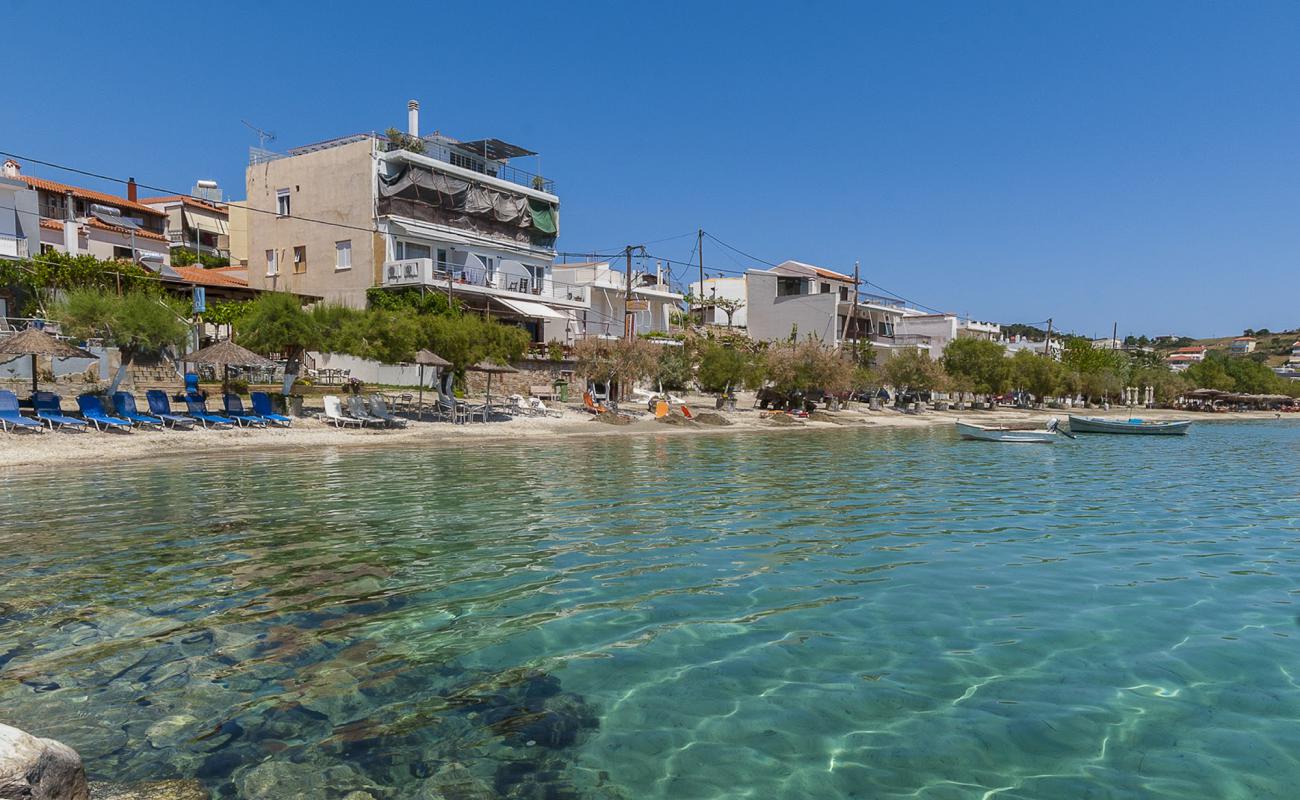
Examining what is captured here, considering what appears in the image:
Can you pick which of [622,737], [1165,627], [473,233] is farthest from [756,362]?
[622,737]

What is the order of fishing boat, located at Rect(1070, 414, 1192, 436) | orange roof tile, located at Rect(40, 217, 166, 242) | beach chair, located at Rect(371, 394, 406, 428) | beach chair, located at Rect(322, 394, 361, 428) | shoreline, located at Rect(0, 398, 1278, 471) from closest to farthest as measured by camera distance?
shoreline, located at Rect(0, 398, 1278, 471) < beach chair, located at Rect(322, 394, 361, 428) < beach chair, located at Rect(371, 394, 406, 428) < fishing boat, located at Rect(1070, 414, 1192, 436) < orange roof tile, located at Rect(40, 217, 166, 242)

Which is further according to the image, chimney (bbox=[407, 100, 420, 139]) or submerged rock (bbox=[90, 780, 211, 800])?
chimney (bbox=[407, 100, 420, 139])

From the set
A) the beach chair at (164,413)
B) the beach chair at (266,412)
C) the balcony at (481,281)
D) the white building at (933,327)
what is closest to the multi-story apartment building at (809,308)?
the white building at (933,327)

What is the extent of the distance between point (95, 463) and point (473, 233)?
100ft

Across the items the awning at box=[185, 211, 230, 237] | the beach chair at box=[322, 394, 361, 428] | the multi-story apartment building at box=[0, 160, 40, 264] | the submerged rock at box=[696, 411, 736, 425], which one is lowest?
the submerged rock at box=[696, 411, 736, 425]

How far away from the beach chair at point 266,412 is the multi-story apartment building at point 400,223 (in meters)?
15.9

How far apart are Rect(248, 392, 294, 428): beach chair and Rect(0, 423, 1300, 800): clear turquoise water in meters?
10.8

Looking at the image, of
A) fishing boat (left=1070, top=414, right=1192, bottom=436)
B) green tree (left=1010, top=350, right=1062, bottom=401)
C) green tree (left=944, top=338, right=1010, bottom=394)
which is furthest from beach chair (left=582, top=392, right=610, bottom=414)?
green tree (left=1010, top=350, right=1062, bottom=401)

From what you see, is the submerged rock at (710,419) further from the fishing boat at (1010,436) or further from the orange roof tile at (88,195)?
the orange roof tile at (88,195)

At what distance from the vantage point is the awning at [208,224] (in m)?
60.4

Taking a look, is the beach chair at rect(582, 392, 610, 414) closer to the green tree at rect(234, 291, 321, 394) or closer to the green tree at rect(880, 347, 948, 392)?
the green tree at rect(234, 291, 321, 394)

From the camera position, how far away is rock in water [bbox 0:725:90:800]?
3354mm

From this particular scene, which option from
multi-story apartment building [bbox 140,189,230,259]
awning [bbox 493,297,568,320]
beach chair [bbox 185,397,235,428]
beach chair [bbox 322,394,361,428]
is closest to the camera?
beach chair [bbox 185,397,235,428]

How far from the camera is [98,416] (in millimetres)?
22781
